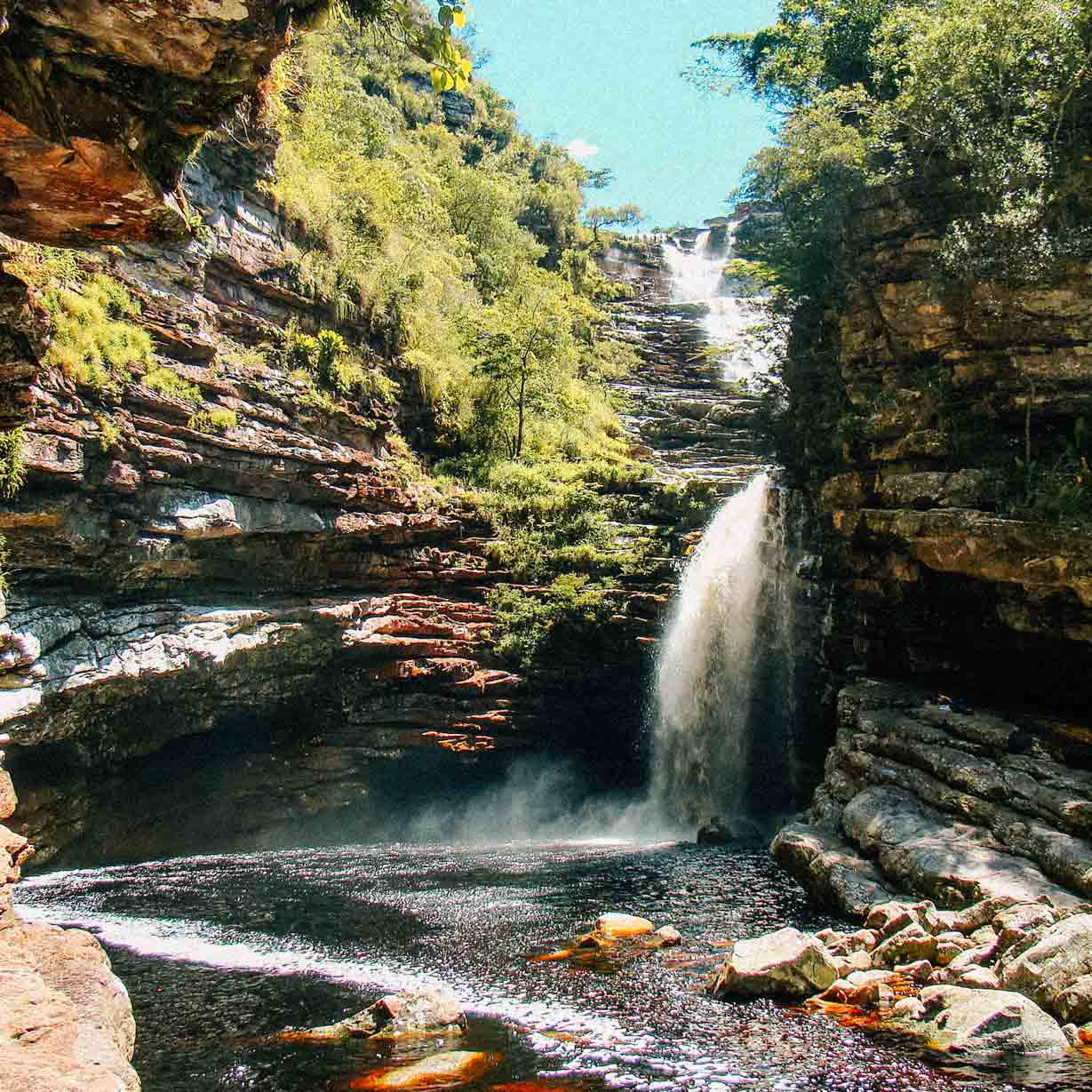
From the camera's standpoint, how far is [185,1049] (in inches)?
234

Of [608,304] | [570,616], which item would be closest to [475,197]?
[608,304]

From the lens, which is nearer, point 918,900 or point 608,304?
point 918,900

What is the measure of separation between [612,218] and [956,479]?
112ft

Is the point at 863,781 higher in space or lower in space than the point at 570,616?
lower

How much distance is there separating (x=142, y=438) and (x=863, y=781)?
1249 cm

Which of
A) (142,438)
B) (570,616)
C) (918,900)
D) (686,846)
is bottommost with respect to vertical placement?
(686,846)

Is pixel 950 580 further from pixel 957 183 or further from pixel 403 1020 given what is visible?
pixel 403 1020

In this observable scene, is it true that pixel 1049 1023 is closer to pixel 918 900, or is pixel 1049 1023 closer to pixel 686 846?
pixel 918 900

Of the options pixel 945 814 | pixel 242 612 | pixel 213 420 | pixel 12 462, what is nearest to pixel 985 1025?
pixel 945 814

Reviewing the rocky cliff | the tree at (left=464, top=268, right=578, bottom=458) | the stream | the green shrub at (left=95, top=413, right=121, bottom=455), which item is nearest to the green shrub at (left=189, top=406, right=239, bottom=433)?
the green shrub at (left=95, top=413, right=121, bottom=455)

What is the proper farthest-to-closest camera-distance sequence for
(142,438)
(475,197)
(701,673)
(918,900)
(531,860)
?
(475,197)
(701,673)
(531,860)
(142,438)
(918,900)

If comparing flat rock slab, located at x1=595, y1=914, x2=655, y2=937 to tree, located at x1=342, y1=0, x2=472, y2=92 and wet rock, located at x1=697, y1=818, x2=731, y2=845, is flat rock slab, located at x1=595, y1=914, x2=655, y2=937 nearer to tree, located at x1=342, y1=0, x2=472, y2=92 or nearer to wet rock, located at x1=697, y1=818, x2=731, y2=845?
wet rock, located at x1=697, y1=818, x2=731, y2=845

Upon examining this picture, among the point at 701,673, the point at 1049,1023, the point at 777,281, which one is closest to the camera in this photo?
the point at 1049,1023

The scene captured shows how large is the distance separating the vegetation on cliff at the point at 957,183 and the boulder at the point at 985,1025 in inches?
275
